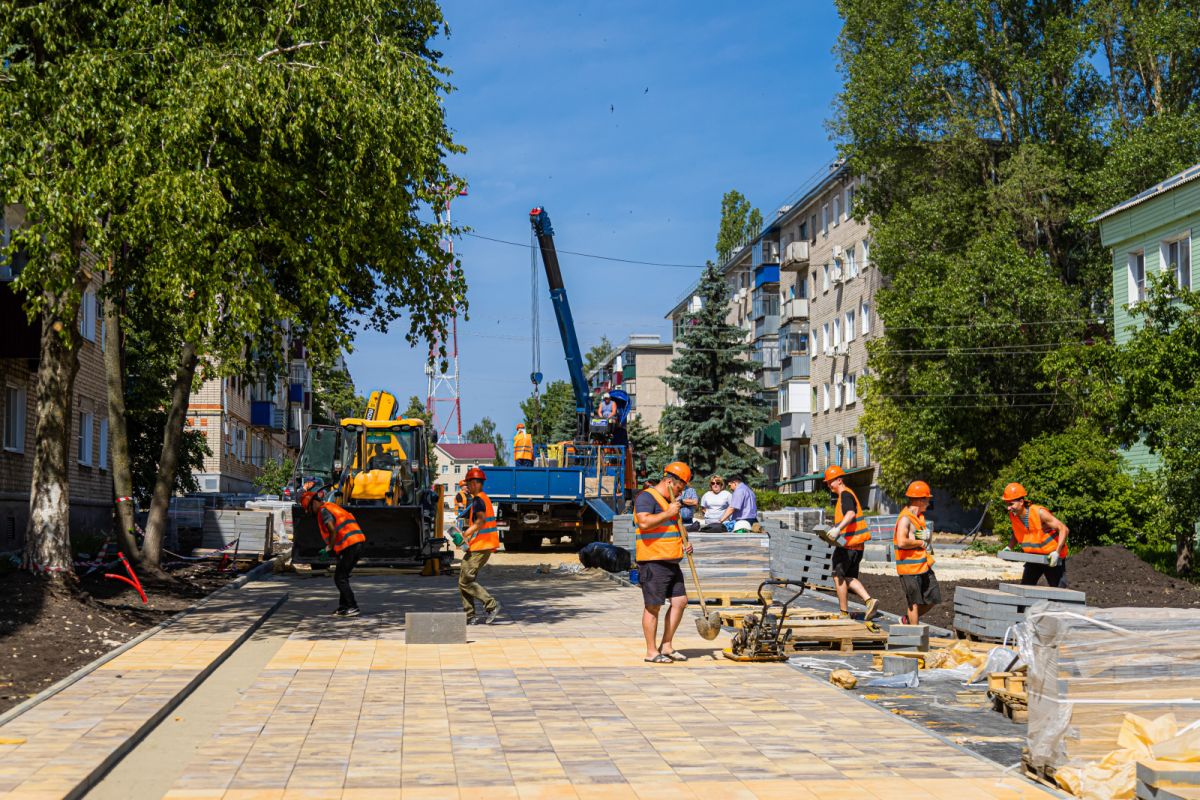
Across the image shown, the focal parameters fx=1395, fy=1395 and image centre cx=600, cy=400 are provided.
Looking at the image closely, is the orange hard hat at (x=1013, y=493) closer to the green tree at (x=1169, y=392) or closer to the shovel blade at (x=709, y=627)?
the shovel blade at (x=709, y=627)

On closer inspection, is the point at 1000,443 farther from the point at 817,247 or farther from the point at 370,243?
the point at 370,243

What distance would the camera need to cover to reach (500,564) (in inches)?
1141

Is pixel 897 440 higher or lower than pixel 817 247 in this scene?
lower

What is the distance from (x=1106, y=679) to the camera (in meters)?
7.35

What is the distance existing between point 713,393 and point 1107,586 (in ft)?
113

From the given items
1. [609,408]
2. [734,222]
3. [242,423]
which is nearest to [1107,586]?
[609,408]

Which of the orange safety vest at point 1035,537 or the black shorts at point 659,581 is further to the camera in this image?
the orange safety vest at point 1035,537

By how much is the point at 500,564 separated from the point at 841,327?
3280cm

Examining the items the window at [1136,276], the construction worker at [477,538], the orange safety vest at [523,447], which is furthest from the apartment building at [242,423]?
the construction worker at [477,538]

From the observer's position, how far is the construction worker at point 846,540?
15.3 metres

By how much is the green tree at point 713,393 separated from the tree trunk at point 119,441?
33.8 m

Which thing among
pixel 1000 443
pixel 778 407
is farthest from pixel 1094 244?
pixel 778 407

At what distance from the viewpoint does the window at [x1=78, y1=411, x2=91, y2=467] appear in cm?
3200

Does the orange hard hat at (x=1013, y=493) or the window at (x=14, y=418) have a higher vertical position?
the window at (x=14, y=418)
